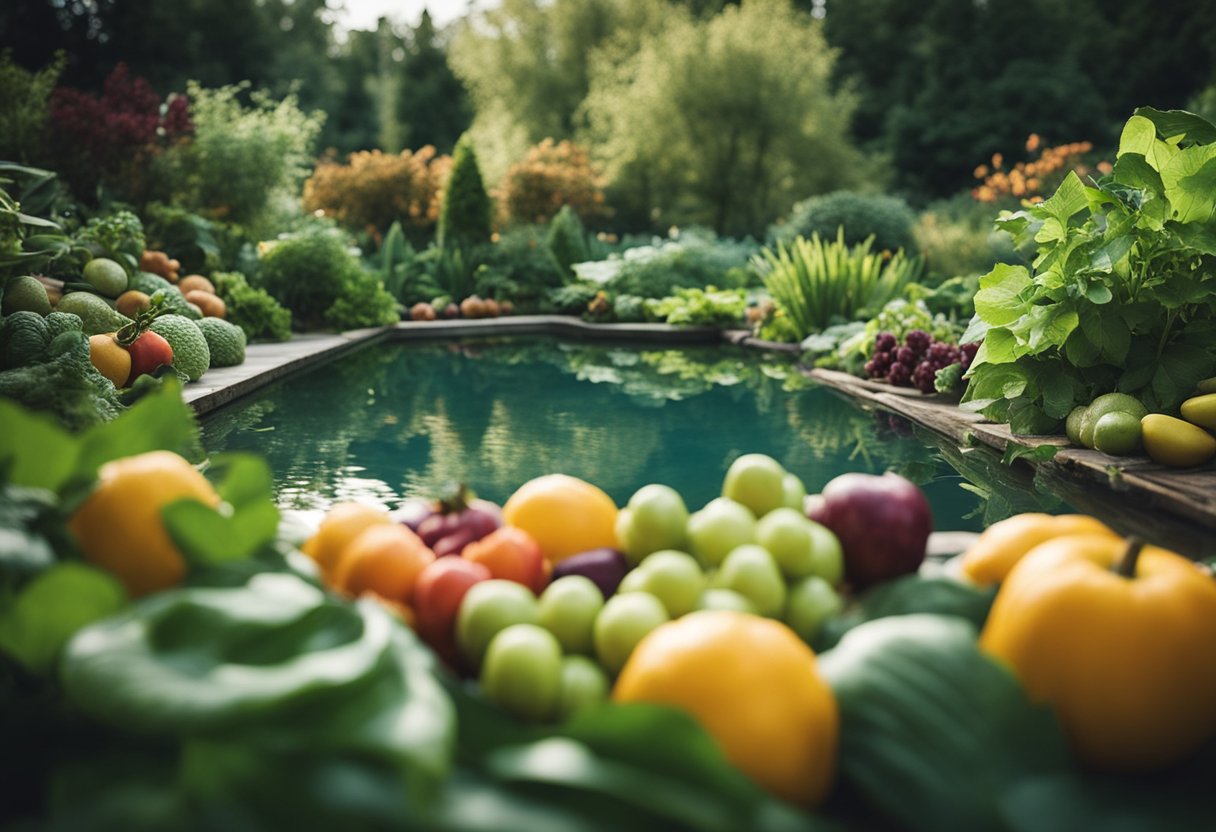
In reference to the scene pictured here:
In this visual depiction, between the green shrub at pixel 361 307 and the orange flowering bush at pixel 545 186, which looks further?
the orange flowering bush at pixel 545 186

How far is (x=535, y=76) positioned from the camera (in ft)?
76.0

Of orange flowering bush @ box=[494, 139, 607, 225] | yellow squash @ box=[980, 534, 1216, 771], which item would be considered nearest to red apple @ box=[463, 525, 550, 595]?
yellow squash @ box=[980, 534, 1216, 771]

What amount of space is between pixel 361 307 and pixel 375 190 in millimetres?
6493

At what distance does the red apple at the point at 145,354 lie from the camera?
16.0 feet

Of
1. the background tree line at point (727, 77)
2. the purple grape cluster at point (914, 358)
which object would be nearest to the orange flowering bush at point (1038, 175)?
the background tree line at point (727, 77)

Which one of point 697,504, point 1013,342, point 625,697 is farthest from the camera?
point 697,504

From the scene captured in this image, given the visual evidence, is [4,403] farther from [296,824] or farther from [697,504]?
[697,504]

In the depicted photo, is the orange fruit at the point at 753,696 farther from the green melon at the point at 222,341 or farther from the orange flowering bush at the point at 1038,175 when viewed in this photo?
the orange flowering bush at the point at 1038,175

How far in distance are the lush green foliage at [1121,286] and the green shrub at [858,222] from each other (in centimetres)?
959

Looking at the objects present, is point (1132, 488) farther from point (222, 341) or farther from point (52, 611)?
point (222, 341)

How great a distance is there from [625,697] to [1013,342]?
2742 mm

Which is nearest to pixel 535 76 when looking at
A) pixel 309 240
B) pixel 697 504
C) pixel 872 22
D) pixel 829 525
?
pixel 872 22

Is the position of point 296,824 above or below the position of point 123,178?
below

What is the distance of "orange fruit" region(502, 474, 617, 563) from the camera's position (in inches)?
45.8
